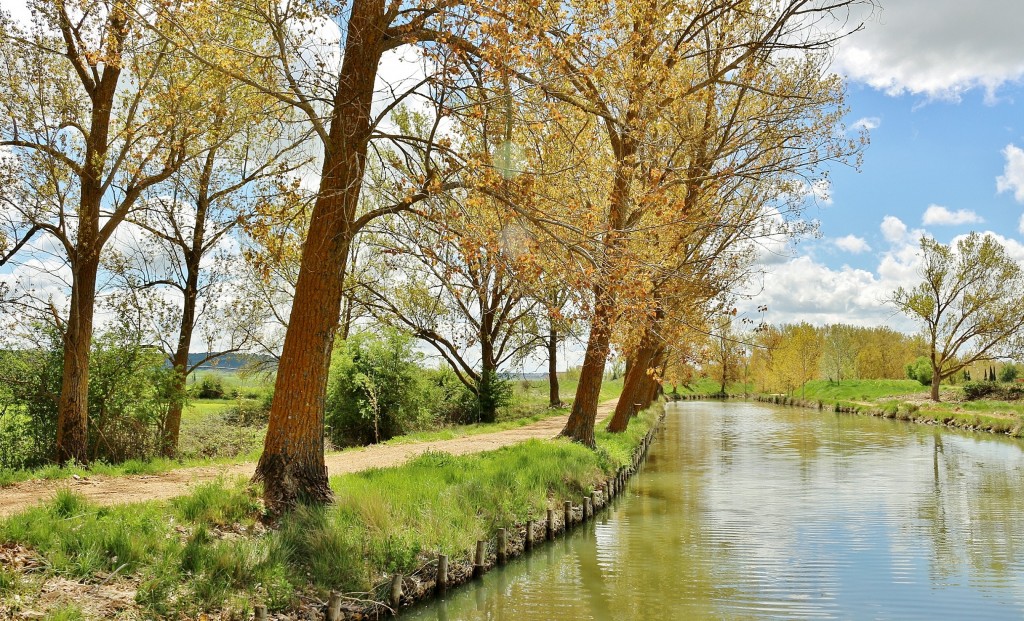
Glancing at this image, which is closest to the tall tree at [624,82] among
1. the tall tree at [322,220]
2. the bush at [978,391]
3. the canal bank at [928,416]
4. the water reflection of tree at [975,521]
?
the tall tree at [322,220]

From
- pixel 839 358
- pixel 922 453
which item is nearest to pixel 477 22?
pixel 922 453

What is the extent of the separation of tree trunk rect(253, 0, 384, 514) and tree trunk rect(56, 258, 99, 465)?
5941mm

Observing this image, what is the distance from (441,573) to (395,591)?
37.5 inches

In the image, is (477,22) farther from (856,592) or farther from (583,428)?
(583,428)

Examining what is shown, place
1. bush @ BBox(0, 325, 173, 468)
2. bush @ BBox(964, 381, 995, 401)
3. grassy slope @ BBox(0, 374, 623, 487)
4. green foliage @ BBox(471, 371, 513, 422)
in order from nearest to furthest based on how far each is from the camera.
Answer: grassy slope @ BBox(0, 374, 623, 487), bush @ BBox(0, 325, 173, 468), green foliage @ BBox(471, 371, 513, 422), bush @ BBox(964, 381, 995, 401)

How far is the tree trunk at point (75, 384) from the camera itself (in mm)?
13031

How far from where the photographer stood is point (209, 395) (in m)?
32.9

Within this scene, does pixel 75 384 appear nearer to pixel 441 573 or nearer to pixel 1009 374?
pixel 441 573

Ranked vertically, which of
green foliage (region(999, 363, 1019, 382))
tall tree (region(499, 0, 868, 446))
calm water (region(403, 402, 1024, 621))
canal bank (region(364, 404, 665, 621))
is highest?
tall tree (region(499, 0, 868, 446))

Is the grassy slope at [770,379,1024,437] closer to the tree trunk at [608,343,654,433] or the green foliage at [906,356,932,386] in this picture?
the green foliage at [906,356,932,386]

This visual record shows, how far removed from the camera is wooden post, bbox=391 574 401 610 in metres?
8.03

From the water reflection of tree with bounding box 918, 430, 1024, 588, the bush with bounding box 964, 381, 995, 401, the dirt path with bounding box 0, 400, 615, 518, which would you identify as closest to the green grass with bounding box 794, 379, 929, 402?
the bush with bounding box 964, 381, 995, 401

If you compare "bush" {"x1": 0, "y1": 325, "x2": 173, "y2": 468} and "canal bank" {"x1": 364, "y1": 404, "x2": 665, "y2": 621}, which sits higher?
"bush" {"x1": 0, "y1": 325, "x2": 173, "y2": 468}

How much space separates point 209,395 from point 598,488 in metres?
23.5
